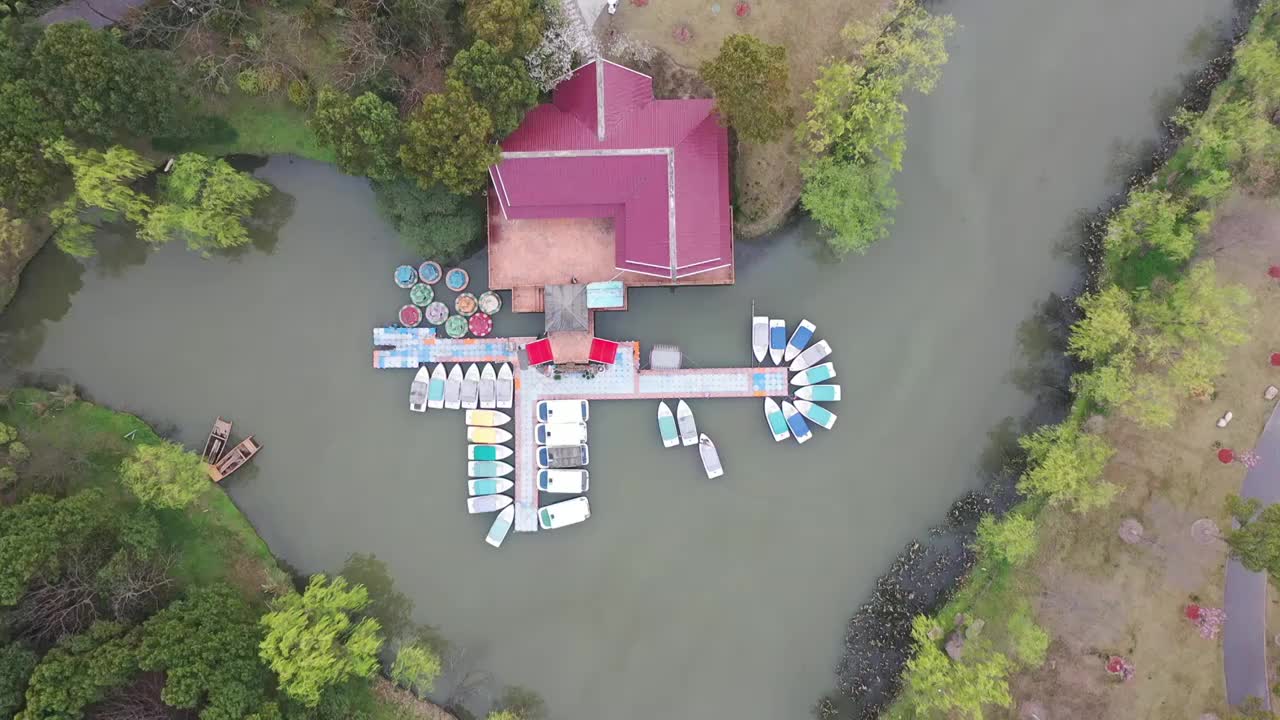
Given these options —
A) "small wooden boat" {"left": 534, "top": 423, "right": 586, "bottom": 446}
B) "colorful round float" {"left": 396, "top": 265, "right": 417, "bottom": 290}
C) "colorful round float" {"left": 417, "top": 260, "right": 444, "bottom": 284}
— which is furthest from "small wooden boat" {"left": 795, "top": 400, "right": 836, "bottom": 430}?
"colorful round float" {"left": 396, "top": 265, "right": 417, "bottom": 290}

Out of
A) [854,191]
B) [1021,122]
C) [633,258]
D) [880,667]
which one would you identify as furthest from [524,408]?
[1021,122]

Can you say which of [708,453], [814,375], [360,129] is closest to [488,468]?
[708,453]

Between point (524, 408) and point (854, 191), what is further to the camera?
point (524, 408)

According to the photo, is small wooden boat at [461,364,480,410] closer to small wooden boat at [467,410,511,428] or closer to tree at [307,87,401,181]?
small wooden boat at [467,410,511,428]

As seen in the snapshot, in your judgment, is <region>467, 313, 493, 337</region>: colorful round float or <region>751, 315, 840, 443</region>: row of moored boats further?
<region>467, 313, 493, 337</region>: colorful round float

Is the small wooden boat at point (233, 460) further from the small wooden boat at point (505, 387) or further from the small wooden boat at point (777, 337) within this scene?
the small wooden boat at point (777, 337)

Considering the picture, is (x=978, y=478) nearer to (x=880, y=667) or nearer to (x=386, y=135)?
(x=880, y=667)
